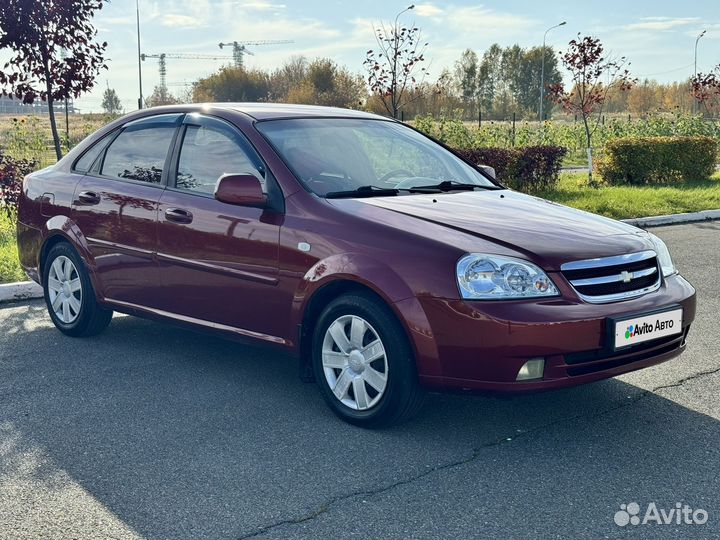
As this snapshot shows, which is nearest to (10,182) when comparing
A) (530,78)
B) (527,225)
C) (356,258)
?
(356,258)

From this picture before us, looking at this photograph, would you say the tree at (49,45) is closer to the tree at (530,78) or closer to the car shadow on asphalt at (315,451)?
the car shadow on asphalt at (315,451)

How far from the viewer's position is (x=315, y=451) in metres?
4.29

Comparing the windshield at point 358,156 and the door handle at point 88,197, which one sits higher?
the windshield at point 358,156

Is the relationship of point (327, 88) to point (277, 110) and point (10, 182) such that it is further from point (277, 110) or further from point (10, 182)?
point (277, 110)

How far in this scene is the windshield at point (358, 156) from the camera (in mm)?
5141

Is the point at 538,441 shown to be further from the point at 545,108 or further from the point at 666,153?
the point at 545,108

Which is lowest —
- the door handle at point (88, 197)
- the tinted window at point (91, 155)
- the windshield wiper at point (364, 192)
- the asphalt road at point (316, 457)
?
the asphalt road at point (316, 457)

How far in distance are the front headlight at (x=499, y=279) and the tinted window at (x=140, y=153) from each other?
2.45 m

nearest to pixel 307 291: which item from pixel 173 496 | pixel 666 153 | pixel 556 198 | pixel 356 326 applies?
pixel 356 326

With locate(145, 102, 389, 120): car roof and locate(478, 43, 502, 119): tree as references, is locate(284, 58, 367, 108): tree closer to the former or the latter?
locate(478, 43, 502, 119): tree

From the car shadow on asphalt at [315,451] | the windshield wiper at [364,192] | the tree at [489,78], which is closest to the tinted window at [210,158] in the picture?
the windshield wiper at [364,192]

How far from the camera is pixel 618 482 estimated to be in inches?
152

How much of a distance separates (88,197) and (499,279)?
3318 mm

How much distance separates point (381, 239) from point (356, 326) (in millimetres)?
459
